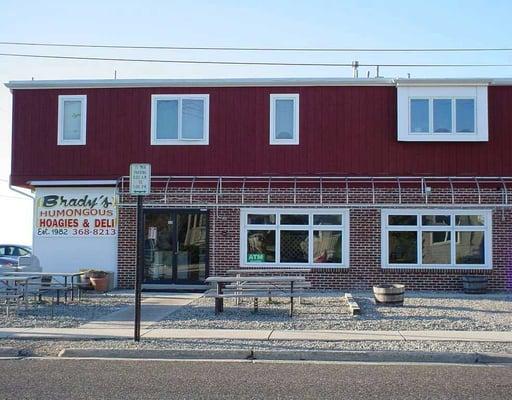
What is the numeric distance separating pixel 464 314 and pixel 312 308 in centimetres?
345

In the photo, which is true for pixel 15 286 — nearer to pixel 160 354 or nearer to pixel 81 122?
pixel 81 122

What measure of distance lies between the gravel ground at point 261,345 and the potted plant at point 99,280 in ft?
→ 24.6

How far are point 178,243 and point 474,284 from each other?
876 cm

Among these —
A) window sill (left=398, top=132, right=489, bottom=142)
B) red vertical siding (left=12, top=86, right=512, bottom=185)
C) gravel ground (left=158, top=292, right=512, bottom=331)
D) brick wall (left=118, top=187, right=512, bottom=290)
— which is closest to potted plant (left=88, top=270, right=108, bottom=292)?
red vertical siding (left=12, top=86, right=512, bottom=185)

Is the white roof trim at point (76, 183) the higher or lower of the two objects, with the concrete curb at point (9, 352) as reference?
higher

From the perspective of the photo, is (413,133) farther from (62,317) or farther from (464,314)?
(62,317)

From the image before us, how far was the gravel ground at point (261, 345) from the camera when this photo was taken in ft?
36.1

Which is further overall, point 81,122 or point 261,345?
point 81,122

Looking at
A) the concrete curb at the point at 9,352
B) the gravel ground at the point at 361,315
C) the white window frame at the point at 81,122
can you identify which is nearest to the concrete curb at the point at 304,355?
the concrete curb at the point at 9,352

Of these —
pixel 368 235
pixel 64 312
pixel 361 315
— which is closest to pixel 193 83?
pixel 368 235

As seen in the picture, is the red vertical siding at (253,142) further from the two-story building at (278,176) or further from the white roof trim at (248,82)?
the white roof trim at (248,82)

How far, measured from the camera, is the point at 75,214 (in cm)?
2064

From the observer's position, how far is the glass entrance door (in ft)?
66.4

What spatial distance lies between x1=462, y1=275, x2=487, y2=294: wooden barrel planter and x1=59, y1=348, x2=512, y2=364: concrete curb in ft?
28.4
